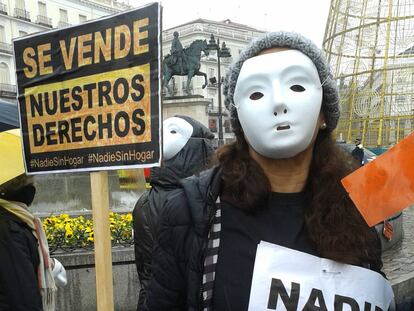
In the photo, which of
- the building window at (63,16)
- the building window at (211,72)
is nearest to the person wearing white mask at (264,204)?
the building window at (63,16)

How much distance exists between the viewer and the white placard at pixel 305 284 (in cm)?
126

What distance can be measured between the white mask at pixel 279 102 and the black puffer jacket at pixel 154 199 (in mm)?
1389

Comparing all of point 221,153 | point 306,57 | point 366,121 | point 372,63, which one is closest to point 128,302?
point 221,153

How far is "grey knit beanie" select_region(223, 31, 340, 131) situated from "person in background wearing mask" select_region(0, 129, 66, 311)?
122cm

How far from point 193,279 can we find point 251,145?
0.44 m

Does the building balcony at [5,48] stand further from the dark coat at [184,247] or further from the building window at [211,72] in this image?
the dark coat at [184,247]

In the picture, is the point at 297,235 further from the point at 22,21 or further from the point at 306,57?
the point at 22,21

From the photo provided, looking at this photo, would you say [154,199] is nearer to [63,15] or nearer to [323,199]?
[323,199]

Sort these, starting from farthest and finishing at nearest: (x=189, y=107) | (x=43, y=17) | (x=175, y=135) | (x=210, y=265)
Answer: (x=43, y=17) < (x=189, y=107) < (x=175, y=135) < (x=210, y=265)

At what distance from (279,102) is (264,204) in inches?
12.2

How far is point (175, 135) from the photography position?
3.21 meters

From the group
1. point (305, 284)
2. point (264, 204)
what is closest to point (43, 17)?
point (264, 204)

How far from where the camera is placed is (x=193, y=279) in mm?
1330

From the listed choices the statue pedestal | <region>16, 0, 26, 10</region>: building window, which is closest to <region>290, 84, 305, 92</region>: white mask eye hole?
the statue pedestal
